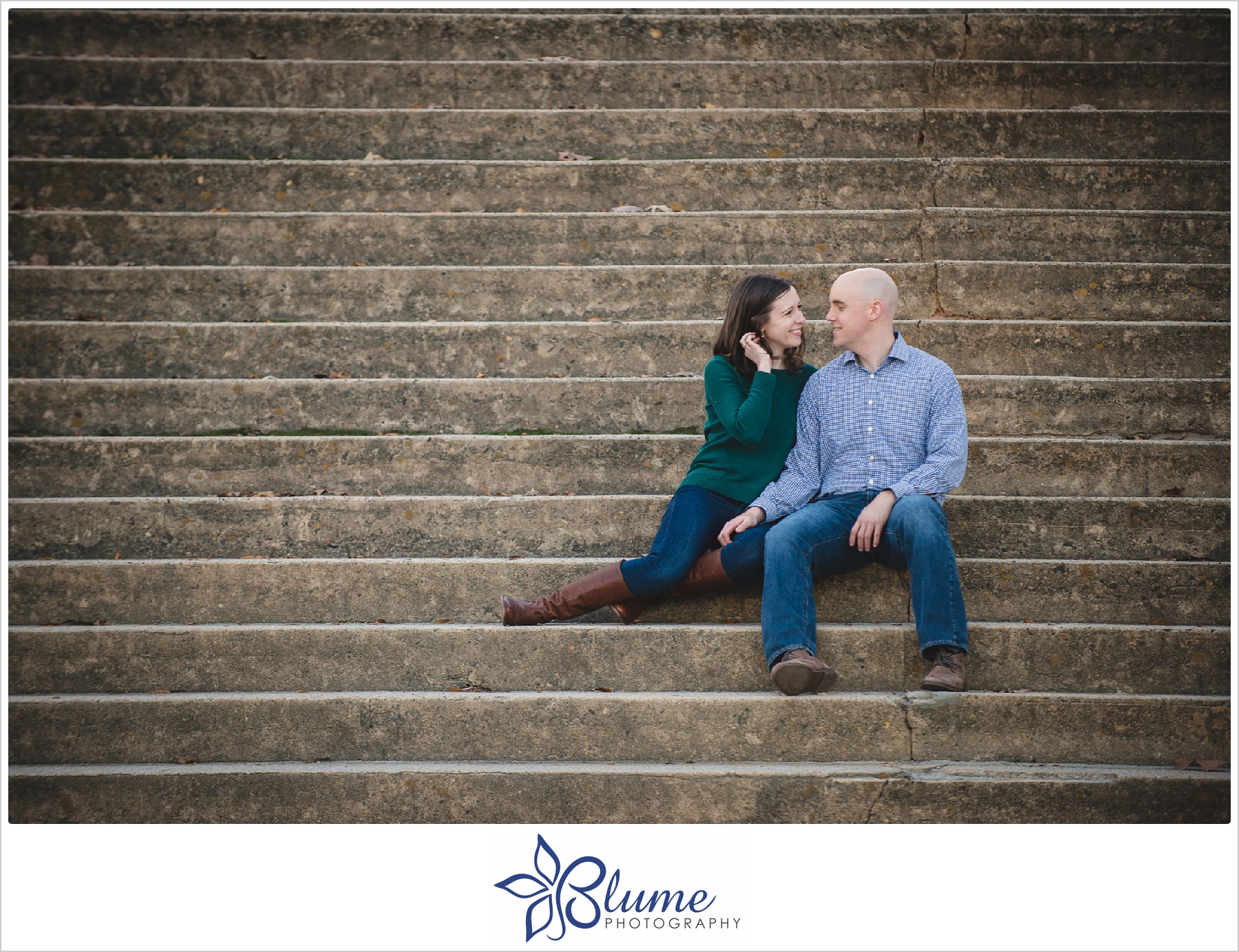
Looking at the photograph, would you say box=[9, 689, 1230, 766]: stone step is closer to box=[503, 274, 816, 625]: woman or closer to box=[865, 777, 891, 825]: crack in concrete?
box=[865, 777, 891, 825]: crack in concrete

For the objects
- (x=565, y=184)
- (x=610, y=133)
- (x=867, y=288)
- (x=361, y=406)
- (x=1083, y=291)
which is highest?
(x=610, y=133)

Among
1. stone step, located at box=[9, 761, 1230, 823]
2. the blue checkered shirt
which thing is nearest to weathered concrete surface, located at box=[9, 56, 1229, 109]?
the blue checkered shirt

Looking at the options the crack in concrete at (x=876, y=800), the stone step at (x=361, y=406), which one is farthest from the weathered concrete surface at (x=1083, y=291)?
the crack in concrete at (x=876, y=800)

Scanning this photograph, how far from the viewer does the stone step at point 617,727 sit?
2.80m

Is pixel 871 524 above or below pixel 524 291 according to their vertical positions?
below

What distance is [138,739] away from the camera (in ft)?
9.61

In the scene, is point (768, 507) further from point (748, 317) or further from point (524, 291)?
point (524, 291)

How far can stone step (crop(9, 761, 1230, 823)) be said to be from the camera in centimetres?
267

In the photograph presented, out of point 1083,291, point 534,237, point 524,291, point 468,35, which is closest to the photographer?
point 1083,291

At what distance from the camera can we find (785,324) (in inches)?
128

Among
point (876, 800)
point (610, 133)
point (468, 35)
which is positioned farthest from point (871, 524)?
point (468, 35)

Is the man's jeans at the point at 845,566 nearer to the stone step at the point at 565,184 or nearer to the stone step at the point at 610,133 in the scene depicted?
the stone step at the point at 565,184

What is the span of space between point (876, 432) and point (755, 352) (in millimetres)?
504

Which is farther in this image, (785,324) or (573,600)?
(785,324)
